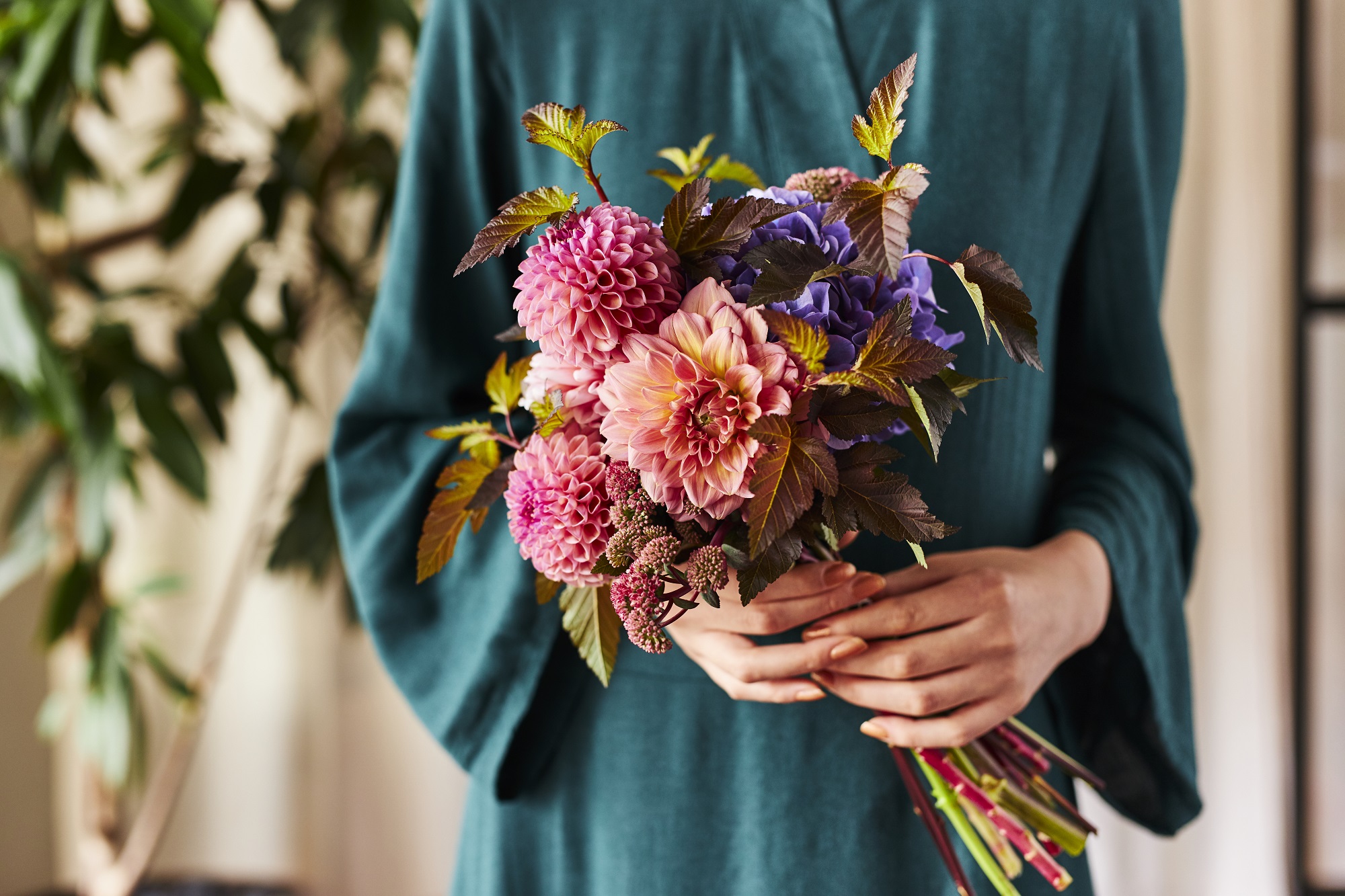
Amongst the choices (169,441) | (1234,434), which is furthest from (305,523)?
(1234,434)

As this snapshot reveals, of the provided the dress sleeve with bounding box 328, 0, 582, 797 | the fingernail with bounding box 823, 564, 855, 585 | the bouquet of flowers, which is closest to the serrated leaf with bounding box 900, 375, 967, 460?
the bouquet of flowers

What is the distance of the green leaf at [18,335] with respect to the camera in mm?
1054

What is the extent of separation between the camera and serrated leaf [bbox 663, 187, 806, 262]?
41 cm

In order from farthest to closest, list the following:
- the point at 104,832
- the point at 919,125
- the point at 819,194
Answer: the point at 104,832 < the point at 919,125 < the point at 819,194

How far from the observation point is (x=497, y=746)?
622 mm

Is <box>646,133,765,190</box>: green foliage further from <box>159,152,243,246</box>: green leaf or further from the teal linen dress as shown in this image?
<box>159,152,243,246</box>: green leaf

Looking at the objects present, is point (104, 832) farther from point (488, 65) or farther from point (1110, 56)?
point (1110, 56)

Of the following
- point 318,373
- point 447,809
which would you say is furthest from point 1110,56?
point 447,809

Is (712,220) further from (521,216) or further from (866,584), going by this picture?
(866,584)

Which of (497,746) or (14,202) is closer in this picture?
(497,746)

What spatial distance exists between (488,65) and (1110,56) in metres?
0.43

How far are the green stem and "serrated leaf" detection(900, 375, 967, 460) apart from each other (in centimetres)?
25

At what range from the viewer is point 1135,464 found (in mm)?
690

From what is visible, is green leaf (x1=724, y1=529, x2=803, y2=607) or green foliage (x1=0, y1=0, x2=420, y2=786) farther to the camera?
green foliage (x1=0, y1=0, x2=420, y2=786)
